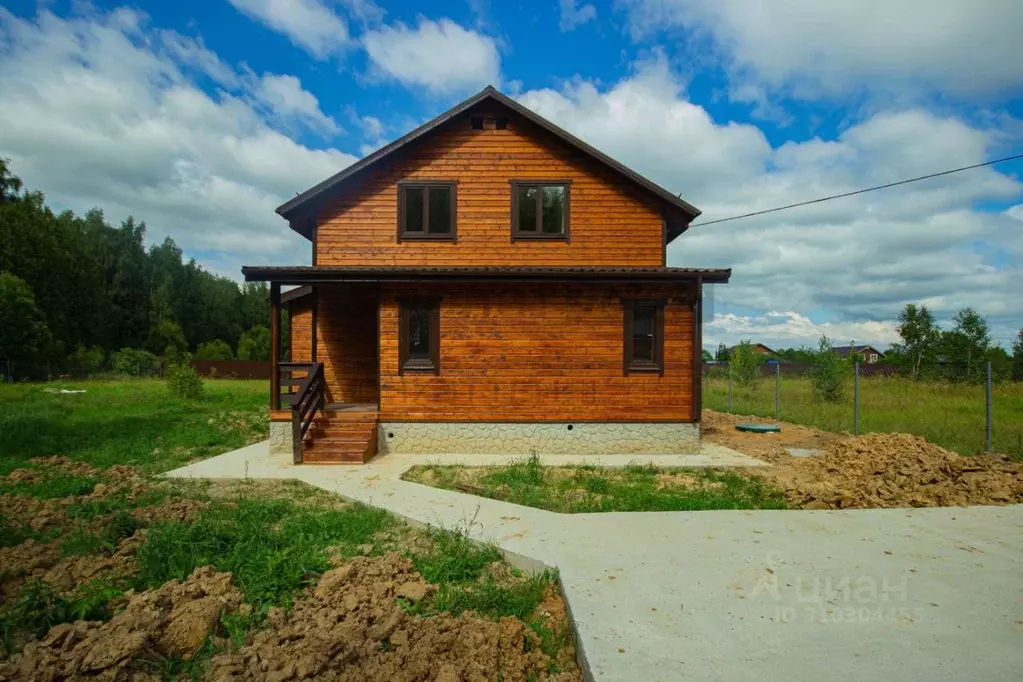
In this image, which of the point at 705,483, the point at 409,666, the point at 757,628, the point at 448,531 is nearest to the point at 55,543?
the point at 448,531

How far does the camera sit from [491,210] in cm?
1215

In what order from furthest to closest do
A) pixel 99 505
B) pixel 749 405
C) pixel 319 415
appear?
1. pixel 749 405
2. pixel 319 415
3. pixel 99 505

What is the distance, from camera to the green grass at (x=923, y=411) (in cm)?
1161

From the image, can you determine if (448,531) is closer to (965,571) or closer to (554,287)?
(965,571)

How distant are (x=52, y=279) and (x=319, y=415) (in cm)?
5397

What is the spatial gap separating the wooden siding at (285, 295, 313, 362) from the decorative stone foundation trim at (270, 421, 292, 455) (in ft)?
8.10

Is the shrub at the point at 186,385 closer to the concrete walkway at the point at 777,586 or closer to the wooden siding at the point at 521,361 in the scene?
the wooden siding at the point at 521,361

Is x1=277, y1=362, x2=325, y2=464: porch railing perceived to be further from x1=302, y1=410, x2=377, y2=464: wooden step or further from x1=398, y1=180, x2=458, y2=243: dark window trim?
x1=398, y1=180, x2=458, y2=243: dark window trim

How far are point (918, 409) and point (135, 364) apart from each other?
48680 millimetres

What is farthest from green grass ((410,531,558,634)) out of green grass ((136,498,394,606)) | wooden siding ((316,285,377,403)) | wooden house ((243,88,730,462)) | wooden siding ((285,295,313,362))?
wooden siding ((285,295,313,362))

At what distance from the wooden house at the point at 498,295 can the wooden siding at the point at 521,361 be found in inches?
1.2

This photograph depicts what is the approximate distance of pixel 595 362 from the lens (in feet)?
36.9

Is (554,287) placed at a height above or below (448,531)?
above

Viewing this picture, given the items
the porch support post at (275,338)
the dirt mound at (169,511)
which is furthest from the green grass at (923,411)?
the porch support post at (275,338)
